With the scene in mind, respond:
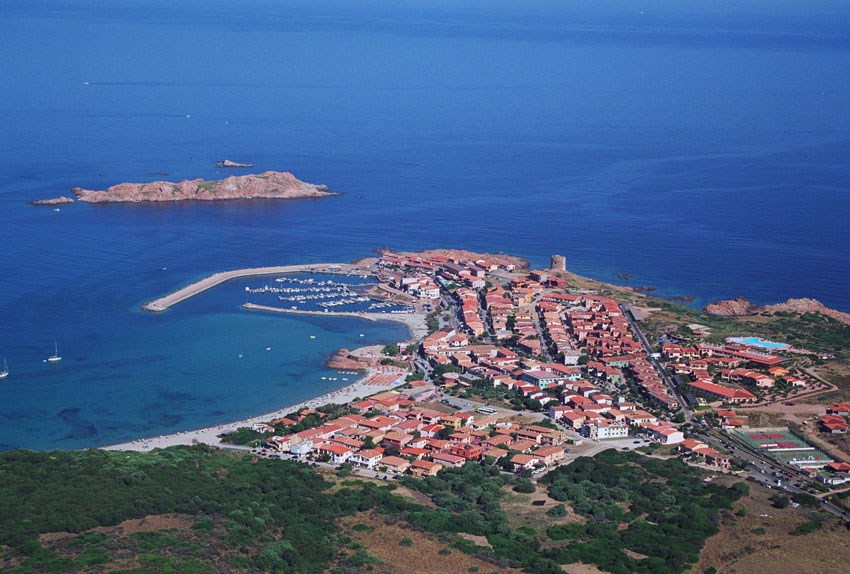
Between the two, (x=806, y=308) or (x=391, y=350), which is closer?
(x=391, y=350)

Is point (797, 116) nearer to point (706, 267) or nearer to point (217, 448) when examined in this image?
point (706, 267)

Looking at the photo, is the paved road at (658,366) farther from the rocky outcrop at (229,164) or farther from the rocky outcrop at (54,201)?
the rocky outcrop at (229,164)

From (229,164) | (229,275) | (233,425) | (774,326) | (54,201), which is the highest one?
(229,164)

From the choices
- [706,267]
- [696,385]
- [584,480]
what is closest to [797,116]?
[706,267]

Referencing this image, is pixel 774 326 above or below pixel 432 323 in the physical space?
above

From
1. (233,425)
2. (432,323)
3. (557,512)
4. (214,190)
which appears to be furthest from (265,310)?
(214,190)

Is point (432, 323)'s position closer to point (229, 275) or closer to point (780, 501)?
point (229, 275)
